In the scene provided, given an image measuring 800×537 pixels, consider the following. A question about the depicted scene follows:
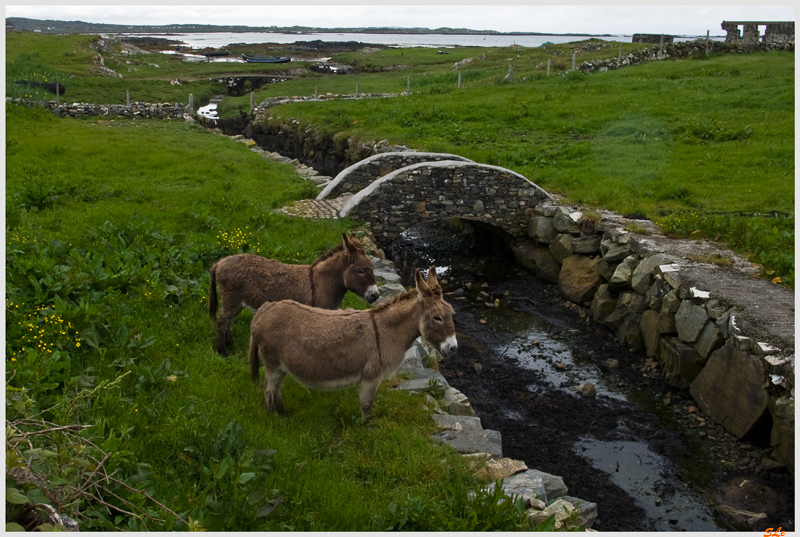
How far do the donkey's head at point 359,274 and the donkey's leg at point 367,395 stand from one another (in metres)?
2.03

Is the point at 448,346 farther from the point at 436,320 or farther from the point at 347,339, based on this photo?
the point at 347,339

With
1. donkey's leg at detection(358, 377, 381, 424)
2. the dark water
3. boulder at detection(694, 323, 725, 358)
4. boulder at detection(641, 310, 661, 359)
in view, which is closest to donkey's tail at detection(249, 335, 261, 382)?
donkey's leg at detection(358, 377, 381, 424)

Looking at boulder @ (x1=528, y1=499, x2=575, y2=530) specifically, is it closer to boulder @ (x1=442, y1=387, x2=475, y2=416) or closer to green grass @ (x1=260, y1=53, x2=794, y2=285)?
boulder @ (x1=442, y1=387, x2=475, y2=416)

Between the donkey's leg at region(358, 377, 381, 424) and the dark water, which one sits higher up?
the donkey's leg at region(358, 377, 381, 424)

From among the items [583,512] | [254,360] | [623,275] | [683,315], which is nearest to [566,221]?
[623,275]

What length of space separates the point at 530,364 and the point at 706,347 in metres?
3.31

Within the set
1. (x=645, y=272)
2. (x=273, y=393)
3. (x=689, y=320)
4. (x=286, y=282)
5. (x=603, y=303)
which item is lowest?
(x=603, y=303)

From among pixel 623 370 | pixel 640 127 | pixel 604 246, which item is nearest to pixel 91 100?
pixel 640 127

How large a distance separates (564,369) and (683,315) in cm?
249

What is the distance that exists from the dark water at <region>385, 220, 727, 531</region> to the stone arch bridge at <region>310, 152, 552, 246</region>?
1349 mm

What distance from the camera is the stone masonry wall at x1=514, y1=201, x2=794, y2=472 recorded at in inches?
377

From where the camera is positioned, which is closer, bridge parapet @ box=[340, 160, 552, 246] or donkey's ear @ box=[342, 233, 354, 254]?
donkey's ear @ box=[342, 233, 354, 254]

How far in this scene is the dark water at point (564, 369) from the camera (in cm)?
877

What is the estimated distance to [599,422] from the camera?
10758 millimetres
